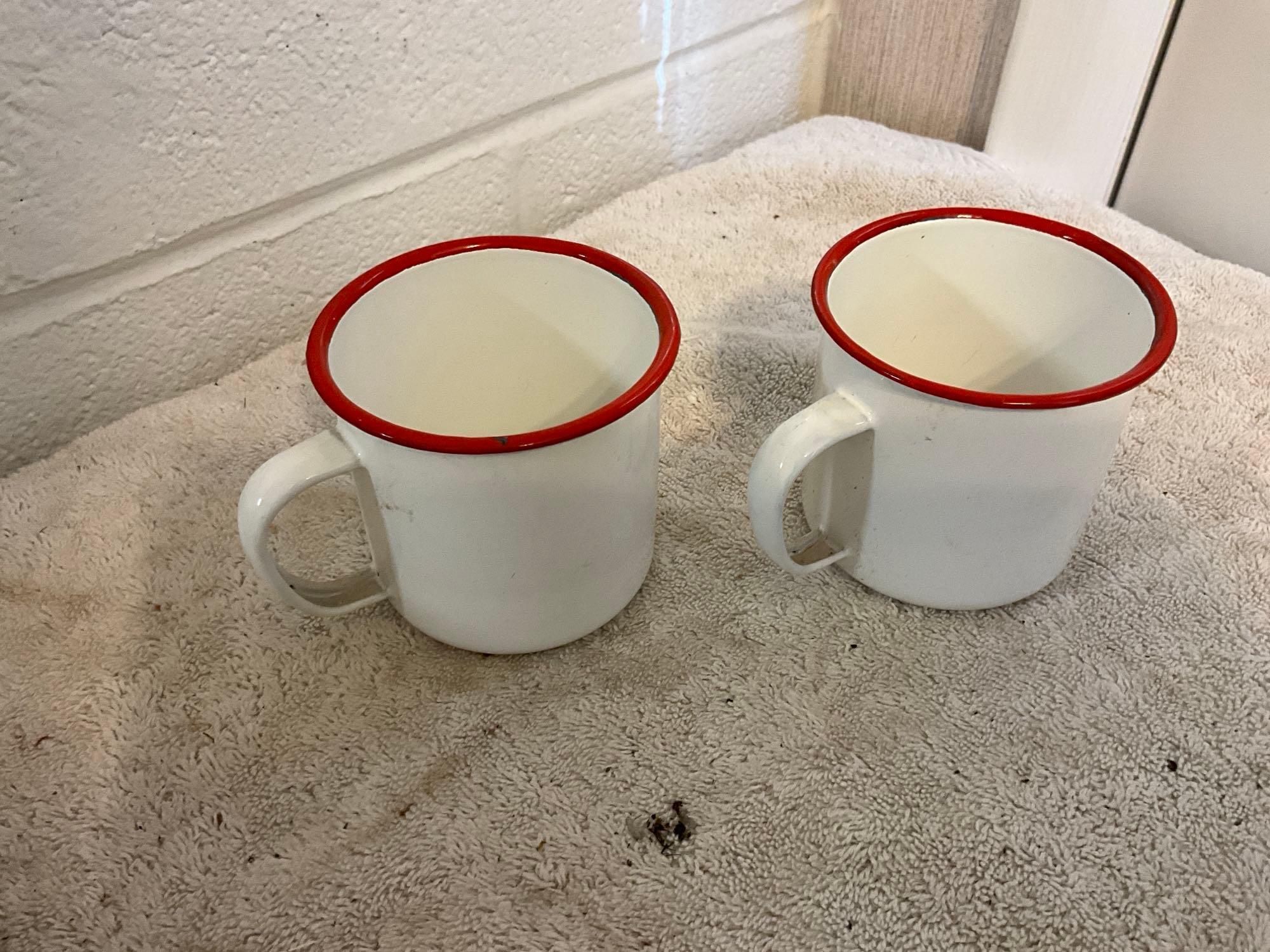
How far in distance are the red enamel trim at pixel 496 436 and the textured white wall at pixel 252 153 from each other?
187 mm

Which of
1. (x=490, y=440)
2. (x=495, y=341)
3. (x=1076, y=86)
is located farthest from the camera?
(x=1076, y=86)

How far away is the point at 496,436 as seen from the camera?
1.39 ft

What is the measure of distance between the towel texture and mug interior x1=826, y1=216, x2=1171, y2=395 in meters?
0.09

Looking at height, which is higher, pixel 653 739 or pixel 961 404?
pixel 961 404

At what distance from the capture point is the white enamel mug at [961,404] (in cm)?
44

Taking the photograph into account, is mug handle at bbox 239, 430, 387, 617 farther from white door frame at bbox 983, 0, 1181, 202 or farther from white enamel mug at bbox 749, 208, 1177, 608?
white door frame at bbox 983, 0, 1181, 202

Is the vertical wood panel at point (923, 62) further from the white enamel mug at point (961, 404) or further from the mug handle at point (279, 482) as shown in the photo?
the mug handle at point (279, 482)

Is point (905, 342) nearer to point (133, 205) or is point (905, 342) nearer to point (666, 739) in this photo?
point (666, 739)

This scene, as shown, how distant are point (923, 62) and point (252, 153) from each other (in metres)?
0.54

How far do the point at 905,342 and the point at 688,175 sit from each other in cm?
33

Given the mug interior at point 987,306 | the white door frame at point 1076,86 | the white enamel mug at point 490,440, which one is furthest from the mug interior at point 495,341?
the white door frame at point 1076,86

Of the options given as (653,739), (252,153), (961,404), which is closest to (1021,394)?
(961,404)

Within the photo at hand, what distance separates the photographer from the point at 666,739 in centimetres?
47

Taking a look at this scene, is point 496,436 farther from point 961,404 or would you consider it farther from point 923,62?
point 923,62
